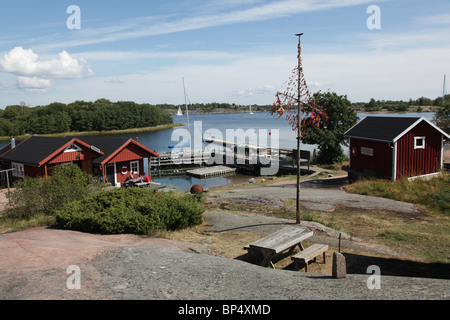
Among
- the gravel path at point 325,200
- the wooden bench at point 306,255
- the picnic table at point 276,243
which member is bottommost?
the gravel path at point 325,200

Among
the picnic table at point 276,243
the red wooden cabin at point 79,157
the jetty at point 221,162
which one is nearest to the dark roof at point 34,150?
the red wooden cabin at point 79,157

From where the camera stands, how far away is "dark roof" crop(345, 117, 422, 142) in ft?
69.4

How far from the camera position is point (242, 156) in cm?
4266

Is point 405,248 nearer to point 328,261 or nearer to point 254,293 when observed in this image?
point 328,261

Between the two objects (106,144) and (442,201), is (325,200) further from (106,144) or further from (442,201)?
(106,144)

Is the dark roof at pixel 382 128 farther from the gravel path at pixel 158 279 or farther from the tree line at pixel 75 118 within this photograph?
the tree line at pixel 75 118

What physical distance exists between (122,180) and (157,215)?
671 inches

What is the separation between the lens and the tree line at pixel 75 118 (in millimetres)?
91544

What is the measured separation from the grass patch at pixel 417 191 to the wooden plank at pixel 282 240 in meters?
7.60

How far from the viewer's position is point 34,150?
997 inches

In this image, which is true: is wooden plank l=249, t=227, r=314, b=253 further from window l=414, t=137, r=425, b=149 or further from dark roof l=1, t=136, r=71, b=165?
dark roof l=1, t=136, r=71, b=165

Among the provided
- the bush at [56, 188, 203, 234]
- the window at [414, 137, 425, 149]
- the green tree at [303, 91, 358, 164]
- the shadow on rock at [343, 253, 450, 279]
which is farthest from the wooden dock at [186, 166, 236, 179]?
the shadow on rock at [343, 253, 450, 279]

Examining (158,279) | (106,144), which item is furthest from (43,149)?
(158,279)
